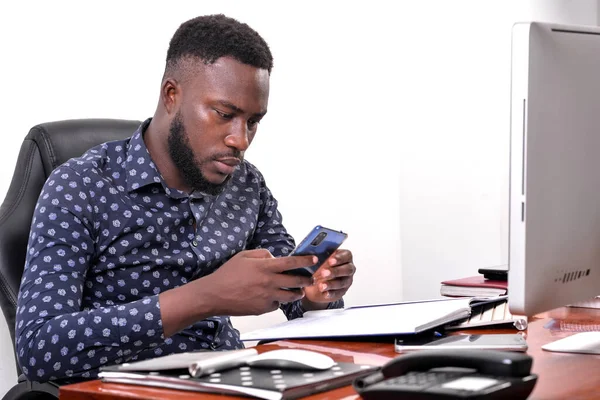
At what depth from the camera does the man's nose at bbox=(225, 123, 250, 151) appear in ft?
5.52

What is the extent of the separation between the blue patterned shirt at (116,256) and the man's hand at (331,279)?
0.10m

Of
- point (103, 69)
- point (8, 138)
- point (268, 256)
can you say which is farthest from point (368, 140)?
point (268, 256)

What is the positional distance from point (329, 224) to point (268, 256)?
174 centimetres

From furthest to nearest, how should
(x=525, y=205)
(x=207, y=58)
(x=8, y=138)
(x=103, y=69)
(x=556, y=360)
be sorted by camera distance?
(x=103, y=69) < (x=8, y=138) < (x=207, y=58) < (x=556, y=360) < (x=525, y=205)

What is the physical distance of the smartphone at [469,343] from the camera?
1.20 m

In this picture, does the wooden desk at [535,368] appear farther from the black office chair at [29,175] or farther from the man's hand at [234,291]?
the black office chair at [29,175]

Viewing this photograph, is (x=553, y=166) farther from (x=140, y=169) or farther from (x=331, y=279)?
(x=140, y=169)

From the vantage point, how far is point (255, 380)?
100 centimetres

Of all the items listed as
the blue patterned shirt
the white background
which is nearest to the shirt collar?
the blue patterned shirt

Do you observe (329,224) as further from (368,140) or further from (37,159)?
(37,159)

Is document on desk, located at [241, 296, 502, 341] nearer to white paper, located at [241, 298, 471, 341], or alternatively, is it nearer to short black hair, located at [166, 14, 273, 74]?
white paper, located at [241, 298, 471, 341]

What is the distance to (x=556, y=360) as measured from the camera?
116 centimetres

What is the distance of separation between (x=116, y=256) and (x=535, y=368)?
33.3 inches

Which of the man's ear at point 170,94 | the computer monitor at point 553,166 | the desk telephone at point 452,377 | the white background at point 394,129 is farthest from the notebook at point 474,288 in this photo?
the white background at point 394,129
